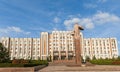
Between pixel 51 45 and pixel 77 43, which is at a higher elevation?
pixel 51 45

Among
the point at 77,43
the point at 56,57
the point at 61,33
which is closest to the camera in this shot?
the point at 77,43

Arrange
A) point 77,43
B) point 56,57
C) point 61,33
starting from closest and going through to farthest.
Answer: point 77,43 < point 56,57 < point 61,33

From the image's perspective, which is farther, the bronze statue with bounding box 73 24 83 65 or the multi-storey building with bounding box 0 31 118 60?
the multi-storey building with bounding box 0 31 118 60

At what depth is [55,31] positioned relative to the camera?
236 ft

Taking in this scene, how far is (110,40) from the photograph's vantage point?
7444 centimetres

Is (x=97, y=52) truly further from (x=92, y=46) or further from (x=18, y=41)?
(x=18, y=41)

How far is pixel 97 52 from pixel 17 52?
38.2m

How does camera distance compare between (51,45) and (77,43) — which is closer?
(77,43)

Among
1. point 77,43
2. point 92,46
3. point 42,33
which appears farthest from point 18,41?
point 77,43

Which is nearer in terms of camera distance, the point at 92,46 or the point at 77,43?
the point at 77,43

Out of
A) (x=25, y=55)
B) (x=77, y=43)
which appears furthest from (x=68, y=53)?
(x=77, y=43)

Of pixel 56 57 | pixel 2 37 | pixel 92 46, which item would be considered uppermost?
pixel 2 37

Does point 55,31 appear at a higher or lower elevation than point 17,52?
higher

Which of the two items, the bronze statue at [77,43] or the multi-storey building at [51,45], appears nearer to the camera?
the bronze statue at [77,43]
